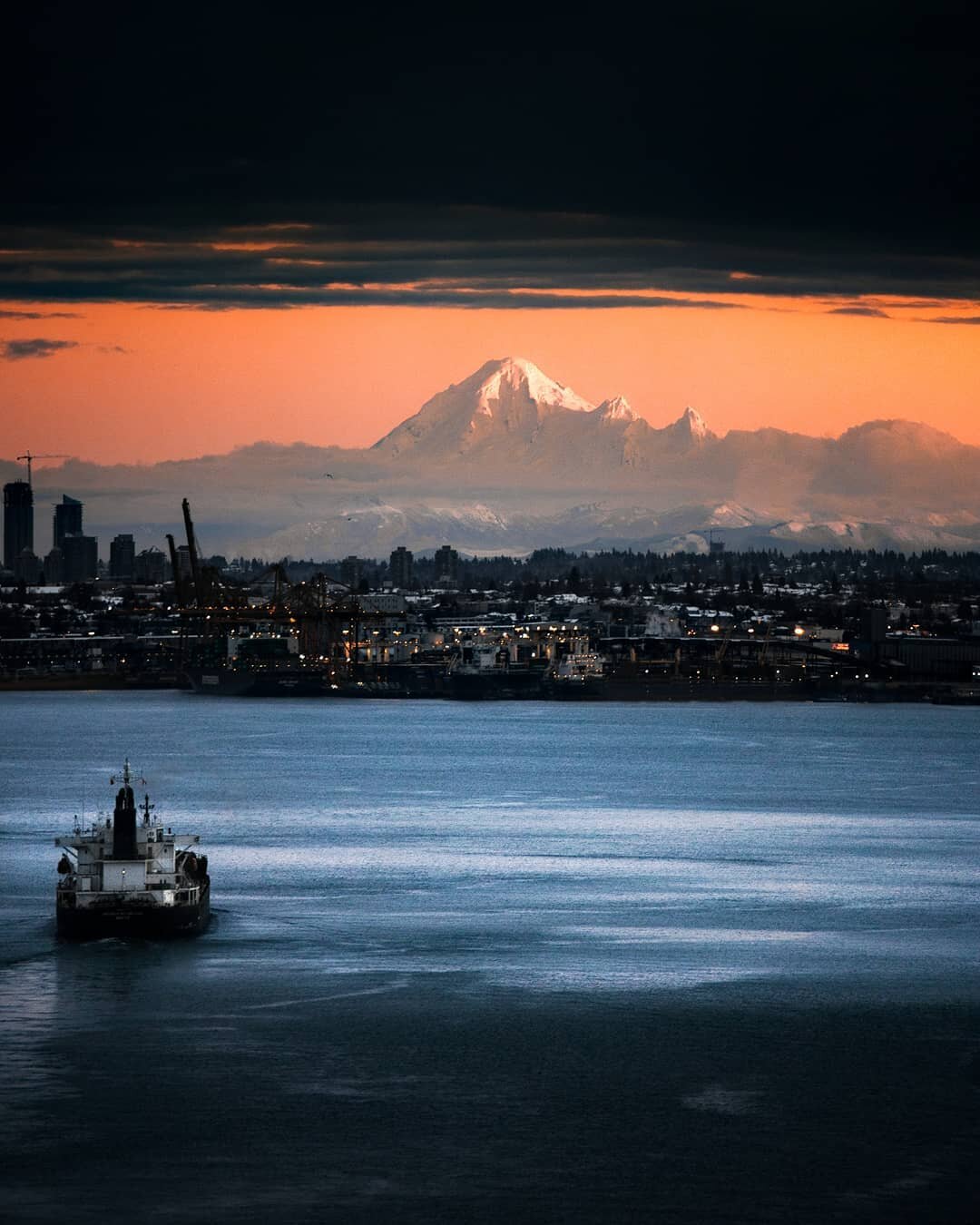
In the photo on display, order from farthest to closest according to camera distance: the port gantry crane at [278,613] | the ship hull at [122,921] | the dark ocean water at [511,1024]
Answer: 1. the port gantry crane at [278,613]
2. the ship hull at [122,921]
3. the dark ocean water at [511,1024]

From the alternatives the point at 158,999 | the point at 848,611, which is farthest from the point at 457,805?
the point at 848,611

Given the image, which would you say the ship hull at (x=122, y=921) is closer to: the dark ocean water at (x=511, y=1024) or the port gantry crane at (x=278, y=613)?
the dark ocean water at (x=511, y=1024)

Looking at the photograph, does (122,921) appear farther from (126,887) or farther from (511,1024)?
(511,1024)

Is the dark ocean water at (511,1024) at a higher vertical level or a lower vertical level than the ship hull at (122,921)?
lower

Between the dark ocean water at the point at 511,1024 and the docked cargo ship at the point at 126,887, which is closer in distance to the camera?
the dark ocean water at the point at 511,1024

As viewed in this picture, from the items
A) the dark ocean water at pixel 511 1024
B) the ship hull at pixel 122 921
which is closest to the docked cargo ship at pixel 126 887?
the ship hull at pixel 122 921

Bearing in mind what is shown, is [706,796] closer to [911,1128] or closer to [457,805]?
[457,805]

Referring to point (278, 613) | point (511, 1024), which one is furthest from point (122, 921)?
point (278, 613)
